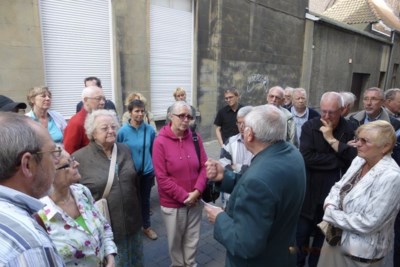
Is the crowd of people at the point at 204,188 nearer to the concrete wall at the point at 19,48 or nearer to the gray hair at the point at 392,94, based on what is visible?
the gray hair at the point at 392,94

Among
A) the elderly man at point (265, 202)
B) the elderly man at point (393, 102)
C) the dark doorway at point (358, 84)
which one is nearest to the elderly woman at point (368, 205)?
the elderly man at point (265, 202)

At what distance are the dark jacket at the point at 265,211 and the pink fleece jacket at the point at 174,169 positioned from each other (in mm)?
969

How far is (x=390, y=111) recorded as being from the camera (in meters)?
4.17

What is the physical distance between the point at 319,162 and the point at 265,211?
57.8 inches

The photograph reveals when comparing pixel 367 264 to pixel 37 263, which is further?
pixel 367 264

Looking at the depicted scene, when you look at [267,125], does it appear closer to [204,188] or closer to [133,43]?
[204,188]

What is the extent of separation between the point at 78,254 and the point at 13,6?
479 centimetres

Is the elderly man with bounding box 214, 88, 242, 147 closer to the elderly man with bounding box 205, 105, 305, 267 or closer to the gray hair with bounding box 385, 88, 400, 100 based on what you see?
the gray hair with bounding box 385, 88, 400, 100

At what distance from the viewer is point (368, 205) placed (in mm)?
2096

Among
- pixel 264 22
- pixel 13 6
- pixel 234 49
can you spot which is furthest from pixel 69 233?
pixel 264 22

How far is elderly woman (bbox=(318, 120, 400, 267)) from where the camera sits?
2.06 meters

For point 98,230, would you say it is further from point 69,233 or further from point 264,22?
point 264,22

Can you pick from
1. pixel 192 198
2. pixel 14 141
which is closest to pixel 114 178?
pixel 192 198

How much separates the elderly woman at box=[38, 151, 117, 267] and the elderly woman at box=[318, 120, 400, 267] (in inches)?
66.6
